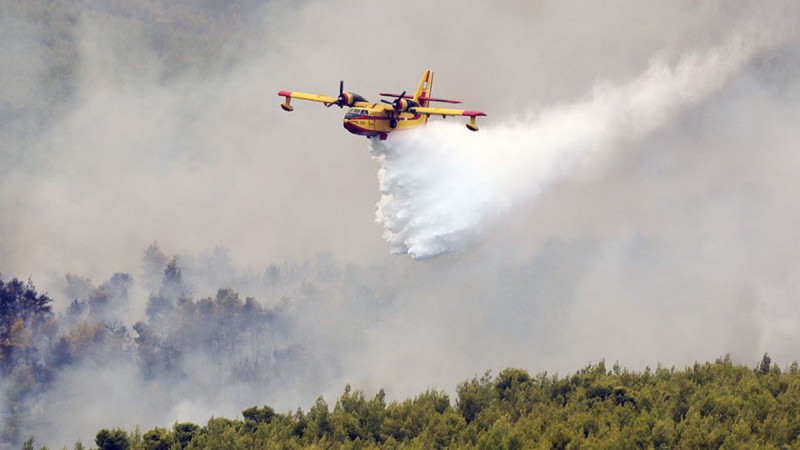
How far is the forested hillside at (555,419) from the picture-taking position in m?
54.7

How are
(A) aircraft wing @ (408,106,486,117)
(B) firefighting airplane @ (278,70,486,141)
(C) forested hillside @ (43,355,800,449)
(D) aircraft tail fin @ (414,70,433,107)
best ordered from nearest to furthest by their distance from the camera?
1. (C) forested hillside @ (43,355,800,449)
2. (B) firefighting airplane @ (278,70,486,141)
3. (A) aircraft wing @ (408,106,486,117)
4. (D) aircraft tail fin @ (414,70,433,107)

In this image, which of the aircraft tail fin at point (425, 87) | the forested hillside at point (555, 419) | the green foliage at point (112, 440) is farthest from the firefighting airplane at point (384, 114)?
the green foliage at point (112, 440)

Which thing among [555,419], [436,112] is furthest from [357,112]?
[555,419]

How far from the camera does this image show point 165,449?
201 feet

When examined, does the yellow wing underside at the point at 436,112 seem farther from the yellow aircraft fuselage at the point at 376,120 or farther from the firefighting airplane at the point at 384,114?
the yellow aircraft fuselage at the point at 376,120

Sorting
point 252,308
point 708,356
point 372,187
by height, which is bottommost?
point 708,356

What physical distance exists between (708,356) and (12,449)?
63037mm

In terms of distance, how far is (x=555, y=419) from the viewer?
58.8 m

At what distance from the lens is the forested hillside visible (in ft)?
180

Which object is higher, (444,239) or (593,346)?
(593,346)

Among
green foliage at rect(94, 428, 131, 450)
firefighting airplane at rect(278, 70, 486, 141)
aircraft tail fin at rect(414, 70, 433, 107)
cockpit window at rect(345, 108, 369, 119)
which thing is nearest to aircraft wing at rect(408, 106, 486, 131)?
firefighting airplane at rect(278, 70, 486, 141)

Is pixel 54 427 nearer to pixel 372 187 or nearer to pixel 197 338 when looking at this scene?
pixel 197 338

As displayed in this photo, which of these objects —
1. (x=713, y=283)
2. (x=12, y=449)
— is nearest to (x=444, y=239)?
(x=12, y=449)

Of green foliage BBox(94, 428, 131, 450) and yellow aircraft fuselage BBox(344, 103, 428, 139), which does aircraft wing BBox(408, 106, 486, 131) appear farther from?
green foliage BBox(94, 428, 131, 450)
